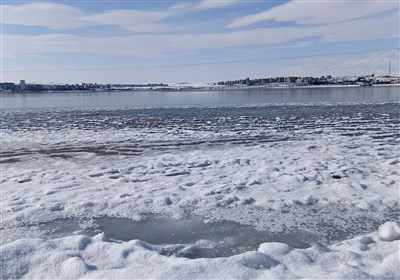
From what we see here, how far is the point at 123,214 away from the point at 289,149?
773 cm

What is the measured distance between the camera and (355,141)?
14.4 meters

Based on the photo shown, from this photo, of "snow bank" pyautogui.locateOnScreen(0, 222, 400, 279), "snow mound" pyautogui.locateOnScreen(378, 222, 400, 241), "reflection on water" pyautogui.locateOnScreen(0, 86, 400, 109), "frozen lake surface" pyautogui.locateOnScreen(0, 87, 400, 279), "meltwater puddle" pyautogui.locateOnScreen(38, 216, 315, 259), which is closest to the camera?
"snow bank" pyautogui.locateOnScreen(0, 222, 400, 279)

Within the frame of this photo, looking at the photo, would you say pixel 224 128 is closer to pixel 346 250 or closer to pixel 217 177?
pixel 217 177

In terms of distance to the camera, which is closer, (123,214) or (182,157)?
(123,214)

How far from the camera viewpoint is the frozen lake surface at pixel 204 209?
4996mm

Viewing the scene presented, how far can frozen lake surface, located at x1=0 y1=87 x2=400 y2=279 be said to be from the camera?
16.4 ft

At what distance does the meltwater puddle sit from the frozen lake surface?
32 millimetres

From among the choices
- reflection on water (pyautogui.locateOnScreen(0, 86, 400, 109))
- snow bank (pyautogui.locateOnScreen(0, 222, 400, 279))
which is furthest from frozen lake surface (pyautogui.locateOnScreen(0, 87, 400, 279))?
reflection on water (pyautogui.locateOnScreen(0, 86, 400, 109))

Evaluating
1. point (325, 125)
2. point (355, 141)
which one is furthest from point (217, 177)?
point (325, 125)

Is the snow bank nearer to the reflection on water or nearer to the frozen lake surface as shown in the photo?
the frozen lake surface

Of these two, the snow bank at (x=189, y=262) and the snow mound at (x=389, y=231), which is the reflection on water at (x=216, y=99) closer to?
the snow mound at (x=389, y=231)

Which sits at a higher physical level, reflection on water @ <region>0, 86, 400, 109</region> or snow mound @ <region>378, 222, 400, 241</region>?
reflection on water @ <region>0, 86, 400, 109</region>

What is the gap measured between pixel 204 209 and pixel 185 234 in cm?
121

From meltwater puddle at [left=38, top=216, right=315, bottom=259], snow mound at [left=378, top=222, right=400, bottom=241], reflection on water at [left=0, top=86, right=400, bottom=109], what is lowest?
meltwater puddle at [left=38, top=216, right=315, bottom=259]
